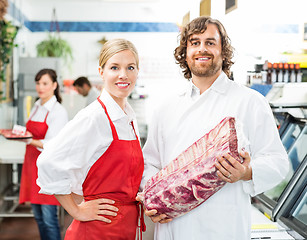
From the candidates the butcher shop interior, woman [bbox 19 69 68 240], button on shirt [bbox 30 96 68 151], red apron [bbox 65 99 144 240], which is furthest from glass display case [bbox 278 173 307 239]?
button on shirt [bbox 30 96 68 151]

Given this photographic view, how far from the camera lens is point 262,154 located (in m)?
1.58

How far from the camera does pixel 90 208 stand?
61.4 inches

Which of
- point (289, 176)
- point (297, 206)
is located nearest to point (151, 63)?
point (289, 176)

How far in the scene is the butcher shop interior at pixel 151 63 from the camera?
2.62 m

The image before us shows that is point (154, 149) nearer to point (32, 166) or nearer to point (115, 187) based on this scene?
point (115, 187)

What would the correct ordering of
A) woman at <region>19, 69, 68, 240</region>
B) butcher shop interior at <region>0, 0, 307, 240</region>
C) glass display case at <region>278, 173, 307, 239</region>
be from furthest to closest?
1. woman at <region>19, 69, 68, 240</region>
2. butcher shop interior at <region>0, 0, 307, 240</region>
3. glass display case at <region>278, 173, 307, 239</region>

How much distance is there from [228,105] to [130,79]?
421mm

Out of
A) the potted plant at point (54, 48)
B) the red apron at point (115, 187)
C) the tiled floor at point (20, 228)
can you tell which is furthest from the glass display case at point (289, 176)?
the potted plant at point (54, 48)

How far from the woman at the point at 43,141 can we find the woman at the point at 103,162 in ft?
6.06

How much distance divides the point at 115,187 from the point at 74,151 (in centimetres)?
23

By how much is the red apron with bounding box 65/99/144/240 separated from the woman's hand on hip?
2 cm

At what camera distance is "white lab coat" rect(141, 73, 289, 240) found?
1.57 meters

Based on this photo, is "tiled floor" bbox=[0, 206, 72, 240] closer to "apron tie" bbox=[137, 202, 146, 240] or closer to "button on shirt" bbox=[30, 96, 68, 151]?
"button on shirt" bbox=[30, 96, 68, 151]

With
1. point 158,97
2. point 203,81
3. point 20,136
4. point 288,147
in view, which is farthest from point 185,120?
point 158,97
